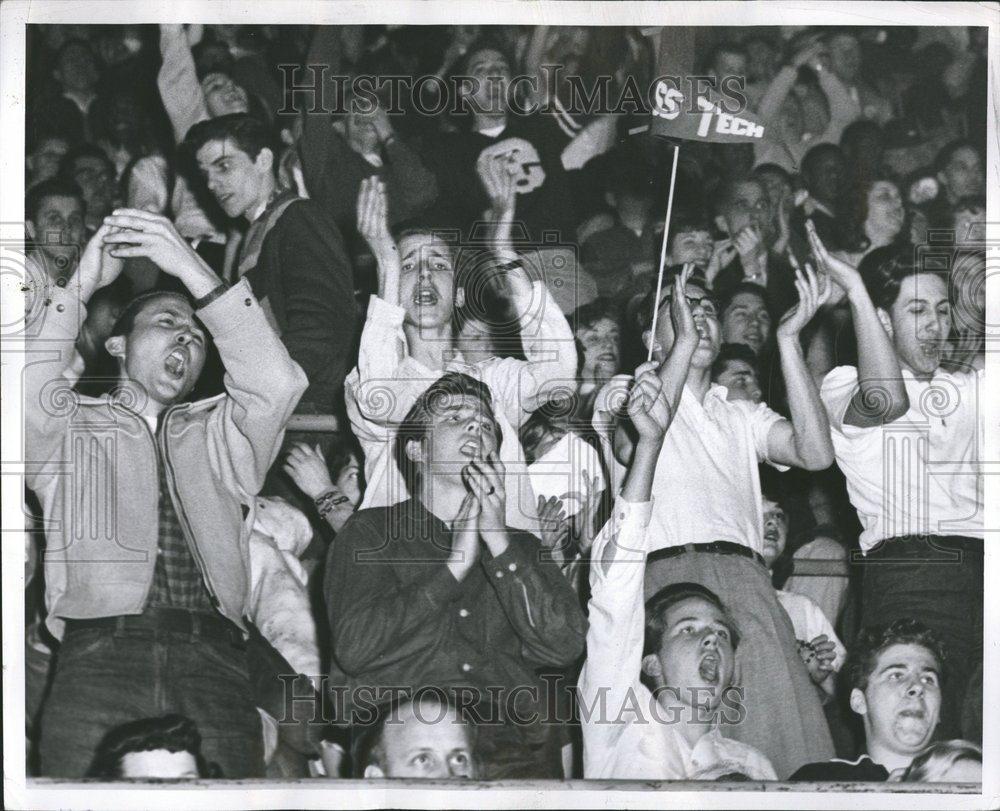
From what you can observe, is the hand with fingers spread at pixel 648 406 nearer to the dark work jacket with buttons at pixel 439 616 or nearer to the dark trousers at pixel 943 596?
the dark work jacket with buttons at pixel 439 616

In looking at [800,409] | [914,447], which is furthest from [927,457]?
[800,409]

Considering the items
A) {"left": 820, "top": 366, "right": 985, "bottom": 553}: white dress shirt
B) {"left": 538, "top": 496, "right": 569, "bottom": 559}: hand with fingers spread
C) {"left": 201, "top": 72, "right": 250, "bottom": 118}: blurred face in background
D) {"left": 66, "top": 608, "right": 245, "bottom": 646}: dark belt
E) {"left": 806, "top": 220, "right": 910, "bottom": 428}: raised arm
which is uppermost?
{"left": 201, "top": 72, "right": 250, "bottom": 118}: blurred face in background

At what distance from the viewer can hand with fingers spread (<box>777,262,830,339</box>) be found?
446 centimetres

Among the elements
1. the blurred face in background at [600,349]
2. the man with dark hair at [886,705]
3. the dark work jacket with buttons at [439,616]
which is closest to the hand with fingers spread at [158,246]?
the dark work jacket with buttons at [439,616]

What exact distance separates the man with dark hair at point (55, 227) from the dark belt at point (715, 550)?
2710mm

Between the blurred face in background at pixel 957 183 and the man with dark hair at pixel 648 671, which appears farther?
the blurred face in background at pixel 957 183

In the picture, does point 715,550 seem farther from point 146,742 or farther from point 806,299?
point 146,742

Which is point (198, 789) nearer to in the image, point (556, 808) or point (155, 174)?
point (556, 808)

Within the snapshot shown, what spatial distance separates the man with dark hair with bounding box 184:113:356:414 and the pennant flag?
1.45 meters

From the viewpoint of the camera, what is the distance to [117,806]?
435 centimetres

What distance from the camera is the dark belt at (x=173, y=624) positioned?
434 centimetres

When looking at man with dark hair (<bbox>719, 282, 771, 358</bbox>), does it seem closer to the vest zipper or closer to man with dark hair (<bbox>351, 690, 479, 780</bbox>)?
man with dark hair (<bbox>351, 690, 479, 780</bbox>)

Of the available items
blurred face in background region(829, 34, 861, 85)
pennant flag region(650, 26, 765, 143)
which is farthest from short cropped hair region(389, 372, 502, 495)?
blurred face in background region(829, 34, 861, 85)

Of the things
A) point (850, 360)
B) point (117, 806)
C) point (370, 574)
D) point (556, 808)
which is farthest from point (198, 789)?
point (850, 360)
